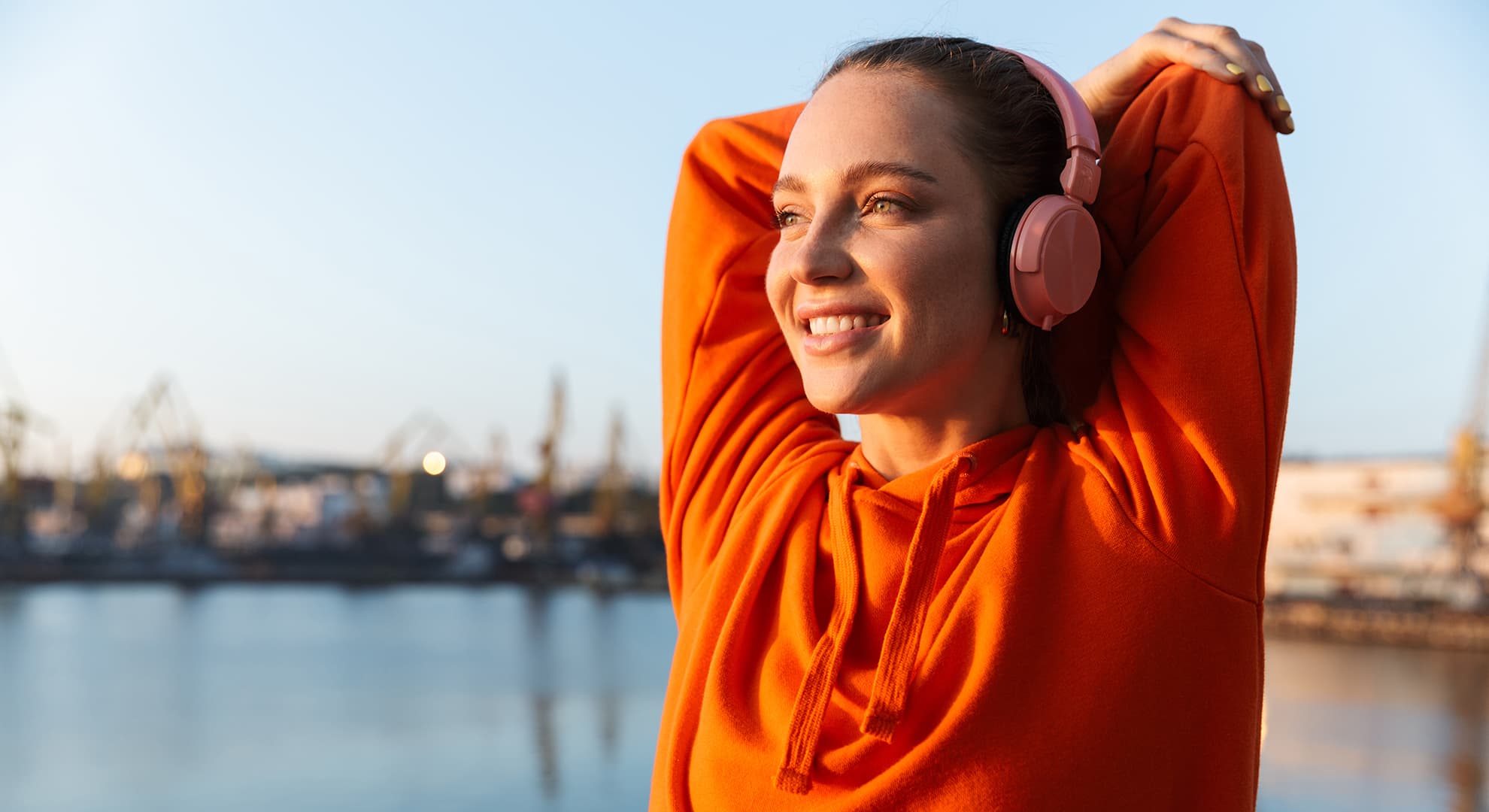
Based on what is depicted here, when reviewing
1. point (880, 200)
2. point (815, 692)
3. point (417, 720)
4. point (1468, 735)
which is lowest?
point (417, 720)

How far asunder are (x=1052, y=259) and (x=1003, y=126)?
0.09 meters

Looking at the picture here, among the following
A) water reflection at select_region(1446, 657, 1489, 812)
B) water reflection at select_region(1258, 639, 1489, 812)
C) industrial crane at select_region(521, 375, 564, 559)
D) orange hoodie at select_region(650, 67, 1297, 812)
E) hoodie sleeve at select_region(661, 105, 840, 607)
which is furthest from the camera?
industrial crane at select_region(521, 375, 564, 559)

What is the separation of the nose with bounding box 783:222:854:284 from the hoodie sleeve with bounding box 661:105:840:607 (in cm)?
17

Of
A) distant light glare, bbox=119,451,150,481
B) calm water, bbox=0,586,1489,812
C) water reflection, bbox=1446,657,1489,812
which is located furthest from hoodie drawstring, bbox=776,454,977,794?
distant light glare, bbox=119,451,150,481

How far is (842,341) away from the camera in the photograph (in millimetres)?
614

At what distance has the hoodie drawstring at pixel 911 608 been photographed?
562mm

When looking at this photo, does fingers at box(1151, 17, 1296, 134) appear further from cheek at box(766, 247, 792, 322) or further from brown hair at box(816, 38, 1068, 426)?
cheek at box(766, 247, 792, 322)

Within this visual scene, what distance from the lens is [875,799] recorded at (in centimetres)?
A: 56

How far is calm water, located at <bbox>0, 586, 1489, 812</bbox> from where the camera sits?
415 inches

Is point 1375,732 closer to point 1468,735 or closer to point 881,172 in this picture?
point 1468,735

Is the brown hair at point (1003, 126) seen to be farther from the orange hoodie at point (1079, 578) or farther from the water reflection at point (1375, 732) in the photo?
the water reflection at point (1375, 732)

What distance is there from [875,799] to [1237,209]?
0.35 m

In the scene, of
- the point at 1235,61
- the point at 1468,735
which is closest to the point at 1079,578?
the point at 1235,61

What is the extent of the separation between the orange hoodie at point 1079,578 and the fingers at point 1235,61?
1cm
